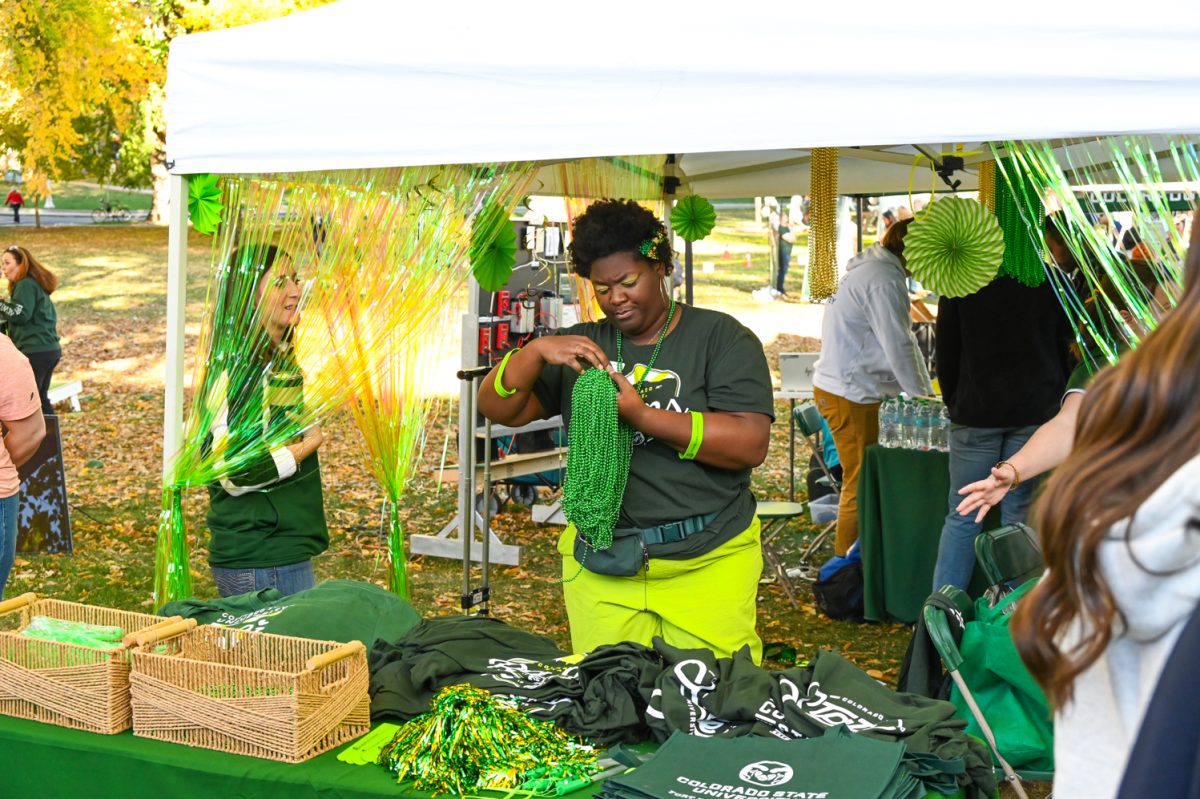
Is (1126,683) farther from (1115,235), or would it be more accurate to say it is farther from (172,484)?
(172,484)

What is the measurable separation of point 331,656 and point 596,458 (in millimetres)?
840

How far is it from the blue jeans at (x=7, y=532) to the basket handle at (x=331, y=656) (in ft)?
5.94

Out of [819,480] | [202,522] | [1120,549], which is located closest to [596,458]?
[1120,549]

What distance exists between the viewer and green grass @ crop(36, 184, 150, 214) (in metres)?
24.6

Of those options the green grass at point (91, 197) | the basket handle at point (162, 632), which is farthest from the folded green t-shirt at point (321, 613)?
the green grass at point (91, 197)

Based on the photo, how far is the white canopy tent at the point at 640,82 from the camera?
2.60 m

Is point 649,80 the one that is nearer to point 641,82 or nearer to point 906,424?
point 641,82

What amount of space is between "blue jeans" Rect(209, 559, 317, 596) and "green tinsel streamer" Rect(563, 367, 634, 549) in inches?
40.5

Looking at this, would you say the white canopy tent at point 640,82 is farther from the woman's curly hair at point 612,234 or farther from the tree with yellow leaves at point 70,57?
the tree with yellow leaves at point 70,57

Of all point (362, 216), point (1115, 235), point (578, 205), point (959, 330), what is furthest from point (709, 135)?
point (578, 205)

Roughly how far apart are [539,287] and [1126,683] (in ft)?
17.6

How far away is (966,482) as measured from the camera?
4809mm

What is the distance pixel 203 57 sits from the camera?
3365 millimetres

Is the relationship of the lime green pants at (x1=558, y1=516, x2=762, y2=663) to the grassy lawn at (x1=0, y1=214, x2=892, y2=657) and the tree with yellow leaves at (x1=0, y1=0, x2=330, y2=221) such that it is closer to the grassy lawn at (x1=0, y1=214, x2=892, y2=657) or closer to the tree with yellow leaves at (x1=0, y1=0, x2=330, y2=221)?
the grassy lawn at (x1=0, y1=214, x2=892, y2=657)
